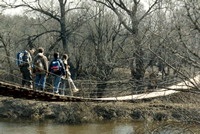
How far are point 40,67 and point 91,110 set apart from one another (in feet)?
26.5

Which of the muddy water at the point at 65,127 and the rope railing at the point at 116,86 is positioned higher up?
the rope railing at the point at 116,86

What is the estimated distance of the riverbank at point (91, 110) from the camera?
664 inches

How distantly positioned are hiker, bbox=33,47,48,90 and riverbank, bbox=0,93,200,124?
6.78 metres

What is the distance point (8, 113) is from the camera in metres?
18.5

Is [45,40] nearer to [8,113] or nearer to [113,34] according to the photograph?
[113,34]

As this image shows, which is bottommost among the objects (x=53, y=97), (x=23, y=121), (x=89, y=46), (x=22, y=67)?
(x=23, y=121)

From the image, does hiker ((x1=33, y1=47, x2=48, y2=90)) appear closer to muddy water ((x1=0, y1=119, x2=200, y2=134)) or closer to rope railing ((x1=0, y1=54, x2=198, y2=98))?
rope railing ((x1=0, y1=54, x2=198, y2=98))

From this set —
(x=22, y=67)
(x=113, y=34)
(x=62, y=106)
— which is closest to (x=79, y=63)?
(x=113, y=34)

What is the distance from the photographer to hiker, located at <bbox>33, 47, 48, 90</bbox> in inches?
378

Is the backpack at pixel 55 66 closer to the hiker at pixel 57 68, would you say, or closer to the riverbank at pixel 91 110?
the hiker at pixel 57 68

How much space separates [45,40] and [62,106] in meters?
8.44

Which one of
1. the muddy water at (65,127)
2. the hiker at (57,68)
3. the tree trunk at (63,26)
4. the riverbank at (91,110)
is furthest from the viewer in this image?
the tree trunk at (63,26)

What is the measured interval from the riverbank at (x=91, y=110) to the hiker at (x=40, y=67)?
6777 millimetres

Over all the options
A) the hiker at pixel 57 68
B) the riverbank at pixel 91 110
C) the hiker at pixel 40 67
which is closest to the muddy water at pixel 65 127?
the riverbank at pixel 91 110
